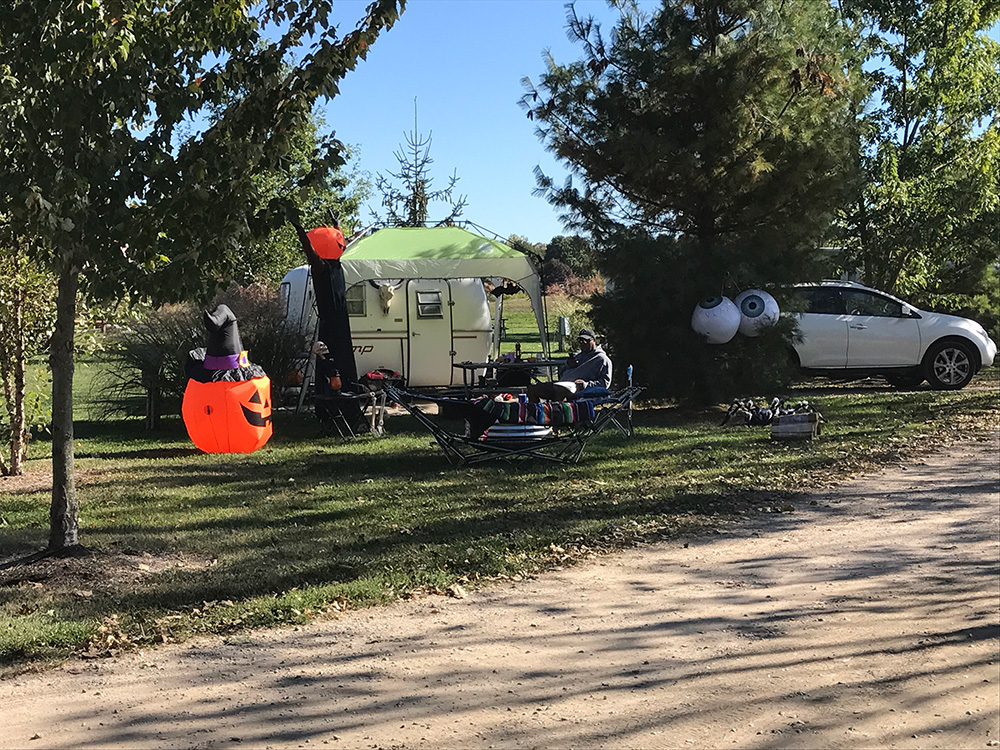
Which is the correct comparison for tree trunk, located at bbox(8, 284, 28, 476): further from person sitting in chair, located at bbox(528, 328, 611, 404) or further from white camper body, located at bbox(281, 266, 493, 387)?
white camper body, located at bbox(281, 266, 493, 387)

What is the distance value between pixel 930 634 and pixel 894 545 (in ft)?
6.38

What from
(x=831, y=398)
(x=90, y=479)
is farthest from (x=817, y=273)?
(x=90, y=479)

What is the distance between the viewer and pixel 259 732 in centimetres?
438

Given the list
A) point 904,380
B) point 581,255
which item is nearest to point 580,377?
point 581,255

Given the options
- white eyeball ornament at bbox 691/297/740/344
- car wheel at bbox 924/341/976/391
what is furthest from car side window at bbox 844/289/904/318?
white eyeball ornament at bbox 691/297/740/344

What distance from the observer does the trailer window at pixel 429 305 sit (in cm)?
1844

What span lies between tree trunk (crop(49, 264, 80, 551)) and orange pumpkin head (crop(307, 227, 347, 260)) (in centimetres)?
643

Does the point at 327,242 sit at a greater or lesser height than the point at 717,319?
greater

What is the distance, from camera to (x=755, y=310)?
579 inches

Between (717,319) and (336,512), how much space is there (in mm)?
6881

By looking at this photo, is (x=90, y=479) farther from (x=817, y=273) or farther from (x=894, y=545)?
(x=817, y=273)

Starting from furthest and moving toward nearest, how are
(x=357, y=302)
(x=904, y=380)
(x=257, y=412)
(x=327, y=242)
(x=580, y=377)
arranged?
(x=904, y=380)
(x=357, y=302)
(x=327, y=242)
(x=580, y=377)
(x=257, y=412)

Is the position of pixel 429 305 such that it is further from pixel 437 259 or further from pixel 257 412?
→ pixel 257 412

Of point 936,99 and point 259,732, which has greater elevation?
point 936,99
